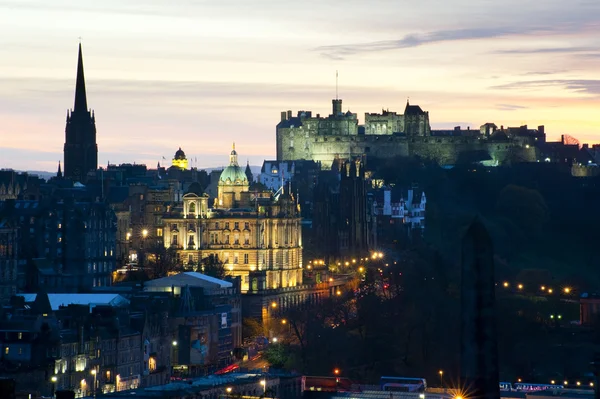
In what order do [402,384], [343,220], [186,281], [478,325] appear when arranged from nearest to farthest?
Result: [478,325] → [402,384] → [186,281] → [343,220]

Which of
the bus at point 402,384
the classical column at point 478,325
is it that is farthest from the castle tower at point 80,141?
the classical column at point 478,325

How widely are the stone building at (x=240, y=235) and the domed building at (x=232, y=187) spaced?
665 centimetres

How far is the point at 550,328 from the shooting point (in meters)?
139

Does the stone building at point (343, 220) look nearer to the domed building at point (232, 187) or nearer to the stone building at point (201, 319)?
the domed building at point (232, 187)

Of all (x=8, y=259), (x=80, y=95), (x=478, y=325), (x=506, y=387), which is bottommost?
(x=506, y=387)

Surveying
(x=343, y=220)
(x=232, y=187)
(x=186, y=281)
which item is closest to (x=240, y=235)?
(x=232, y=187)

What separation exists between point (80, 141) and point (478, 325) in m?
159

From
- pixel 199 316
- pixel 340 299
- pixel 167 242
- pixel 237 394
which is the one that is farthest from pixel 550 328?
pixel 237 394

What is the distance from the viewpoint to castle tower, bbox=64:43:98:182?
18962 cm

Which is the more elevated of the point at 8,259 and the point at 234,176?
the point at 234,176

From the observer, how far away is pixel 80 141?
190375 mm

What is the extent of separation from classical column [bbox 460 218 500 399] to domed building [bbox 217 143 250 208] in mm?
141227

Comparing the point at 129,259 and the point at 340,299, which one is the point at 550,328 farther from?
→ the point at 129,259

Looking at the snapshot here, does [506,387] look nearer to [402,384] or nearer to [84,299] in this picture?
[402,384]
